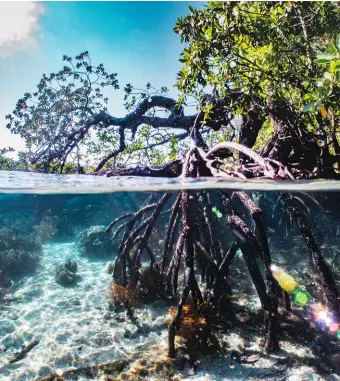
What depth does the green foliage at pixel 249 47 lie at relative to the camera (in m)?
4.23

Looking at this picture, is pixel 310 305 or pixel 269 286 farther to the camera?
pixel 310 305

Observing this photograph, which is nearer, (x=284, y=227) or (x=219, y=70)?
(x=219, y=70)

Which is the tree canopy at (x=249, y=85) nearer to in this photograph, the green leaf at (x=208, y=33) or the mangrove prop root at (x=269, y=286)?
the green leaf at (x=208, y=33)

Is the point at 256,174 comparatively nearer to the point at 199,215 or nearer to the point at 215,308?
the point at 199,215

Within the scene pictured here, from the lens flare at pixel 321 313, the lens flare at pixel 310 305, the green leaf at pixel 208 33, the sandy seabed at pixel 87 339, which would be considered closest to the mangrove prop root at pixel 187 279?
the sandy seabed at pixel 87 339

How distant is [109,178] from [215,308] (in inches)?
181

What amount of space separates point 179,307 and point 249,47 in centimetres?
470

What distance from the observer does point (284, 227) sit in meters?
11.8

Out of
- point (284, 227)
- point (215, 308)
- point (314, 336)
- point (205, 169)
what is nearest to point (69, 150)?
point (205, 169)

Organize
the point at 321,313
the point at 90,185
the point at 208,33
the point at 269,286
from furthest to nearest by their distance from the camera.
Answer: the point at 90,185
the point at 321,313
the point at 269,286
the point at 208,33

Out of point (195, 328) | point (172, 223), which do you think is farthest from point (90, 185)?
point (195, 328)

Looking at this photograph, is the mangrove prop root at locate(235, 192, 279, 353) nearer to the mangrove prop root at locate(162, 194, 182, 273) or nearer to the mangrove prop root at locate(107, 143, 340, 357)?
the mangrove prop root at locate(107, 143, 340, 357)

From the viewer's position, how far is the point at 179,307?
444 cm

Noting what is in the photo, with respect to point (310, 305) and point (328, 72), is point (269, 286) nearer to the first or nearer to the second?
point (310, 305)
